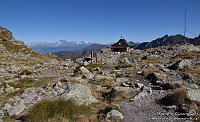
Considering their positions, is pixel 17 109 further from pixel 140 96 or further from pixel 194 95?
pixel 194 95

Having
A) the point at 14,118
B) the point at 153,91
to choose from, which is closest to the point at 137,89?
the point at 153,91

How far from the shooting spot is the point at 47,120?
16562mm

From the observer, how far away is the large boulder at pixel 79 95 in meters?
20.5

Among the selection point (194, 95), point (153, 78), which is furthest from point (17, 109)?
point (153, 78)

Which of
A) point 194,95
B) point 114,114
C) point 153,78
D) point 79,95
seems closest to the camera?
point 114,114

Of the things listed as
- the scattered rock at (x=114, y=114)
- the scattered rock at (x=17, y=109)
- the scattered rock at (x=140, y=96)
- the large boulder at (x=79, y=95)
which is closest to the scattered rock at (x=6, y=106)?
the scattered rock at (x=17, y=109)

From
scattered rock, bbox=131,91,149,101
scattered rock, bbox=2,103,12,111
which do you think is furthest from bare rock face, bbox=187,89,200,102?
scattered rock, bbox=2,103,12,111

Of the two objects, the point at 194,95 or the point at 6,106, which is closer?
the point at 194,95

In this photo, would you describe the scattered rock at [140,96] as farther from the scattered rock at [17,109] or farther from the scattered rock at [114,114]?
the scattered rock at [17,109]

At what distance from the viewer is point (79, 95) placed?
2114 cm

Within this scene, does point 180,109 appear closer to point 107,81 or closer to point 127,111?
point 127,111

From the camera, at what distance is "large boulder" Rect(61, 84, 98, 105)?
20.5m

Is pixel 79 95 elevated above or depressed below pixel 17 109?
above

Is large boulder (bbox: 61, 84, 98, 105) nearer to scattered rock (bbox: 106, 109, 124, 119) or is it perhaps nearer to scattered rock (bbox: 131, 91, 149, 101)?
scattered rock (bbox: 106, 109, 124, 119)
